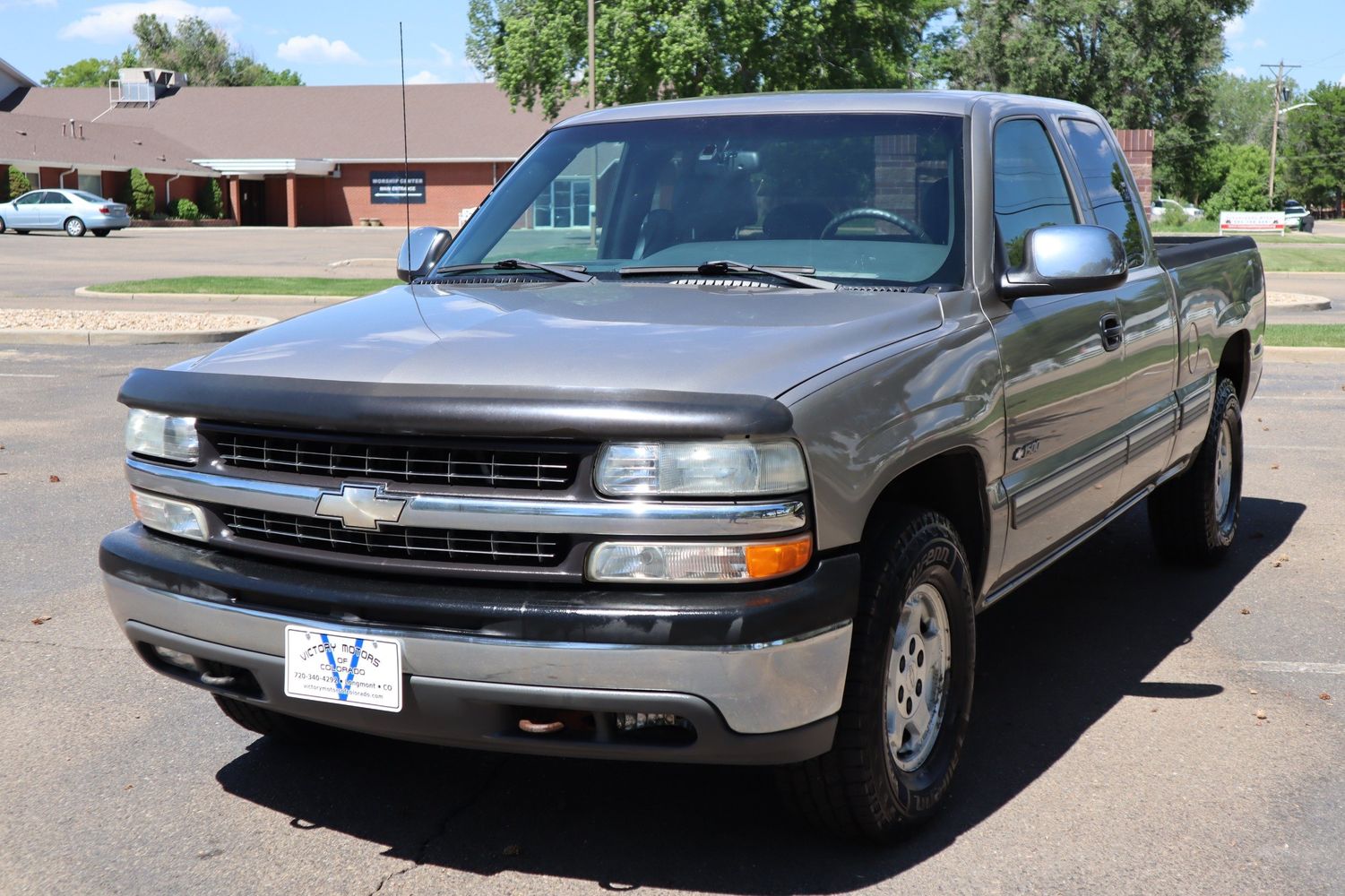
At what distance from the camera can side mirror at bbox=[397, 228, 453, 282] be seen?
193 inches

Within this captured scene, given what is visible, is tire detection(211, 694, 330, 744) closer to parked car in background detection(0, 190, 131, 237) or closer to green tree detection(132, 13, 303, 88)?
parked car in background detection(0, 190, 131, 237)

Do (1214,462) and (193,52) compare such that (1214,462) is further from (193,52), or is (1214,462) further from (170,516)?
(193,52)

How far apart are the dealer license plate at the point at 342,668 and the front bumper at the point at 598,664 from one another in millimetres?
23

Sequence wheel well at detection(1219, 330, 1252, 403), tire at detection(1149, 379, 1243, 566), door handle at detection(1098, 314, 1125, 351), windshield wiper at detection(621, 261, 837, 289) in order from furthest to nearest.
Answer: wheel well at detection(1219, 330, 1252, 403)
tire at detection(1149, 379, 1243, 566)
door handle at detection(1098, 314, 1125, 351)
windshield wiper at detection(621, 261, 837, 289)

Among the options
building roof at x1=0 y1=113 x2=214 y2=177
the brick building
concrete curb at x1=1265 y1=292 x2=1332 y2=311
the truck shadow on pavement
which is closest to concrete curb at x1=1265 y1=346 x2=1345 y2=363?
concrete curb at x1=1265 y1=292 x2=1332 y2=311

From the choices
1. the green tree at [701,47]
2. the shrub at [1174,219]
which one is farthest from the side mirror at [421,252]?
the shrub at [1174,219]

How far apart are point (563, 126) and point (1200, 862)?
10.7 ft

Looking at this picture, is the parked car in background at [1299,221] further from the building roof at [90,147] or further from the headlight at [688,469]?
the headlight at [688,469]

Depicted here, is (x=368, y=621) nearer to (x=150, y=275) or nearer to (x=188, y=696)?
(x=188, y=696)

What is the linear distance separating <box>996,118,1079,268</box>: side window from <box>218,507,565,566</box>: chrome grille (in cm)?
200

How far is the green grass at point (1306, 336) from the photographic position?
15.0 m

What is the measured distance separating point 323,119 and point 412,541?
2829 inches

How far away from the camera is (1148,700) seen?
4.90 meters

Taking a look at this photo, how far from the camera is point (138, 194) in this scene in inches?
2387
